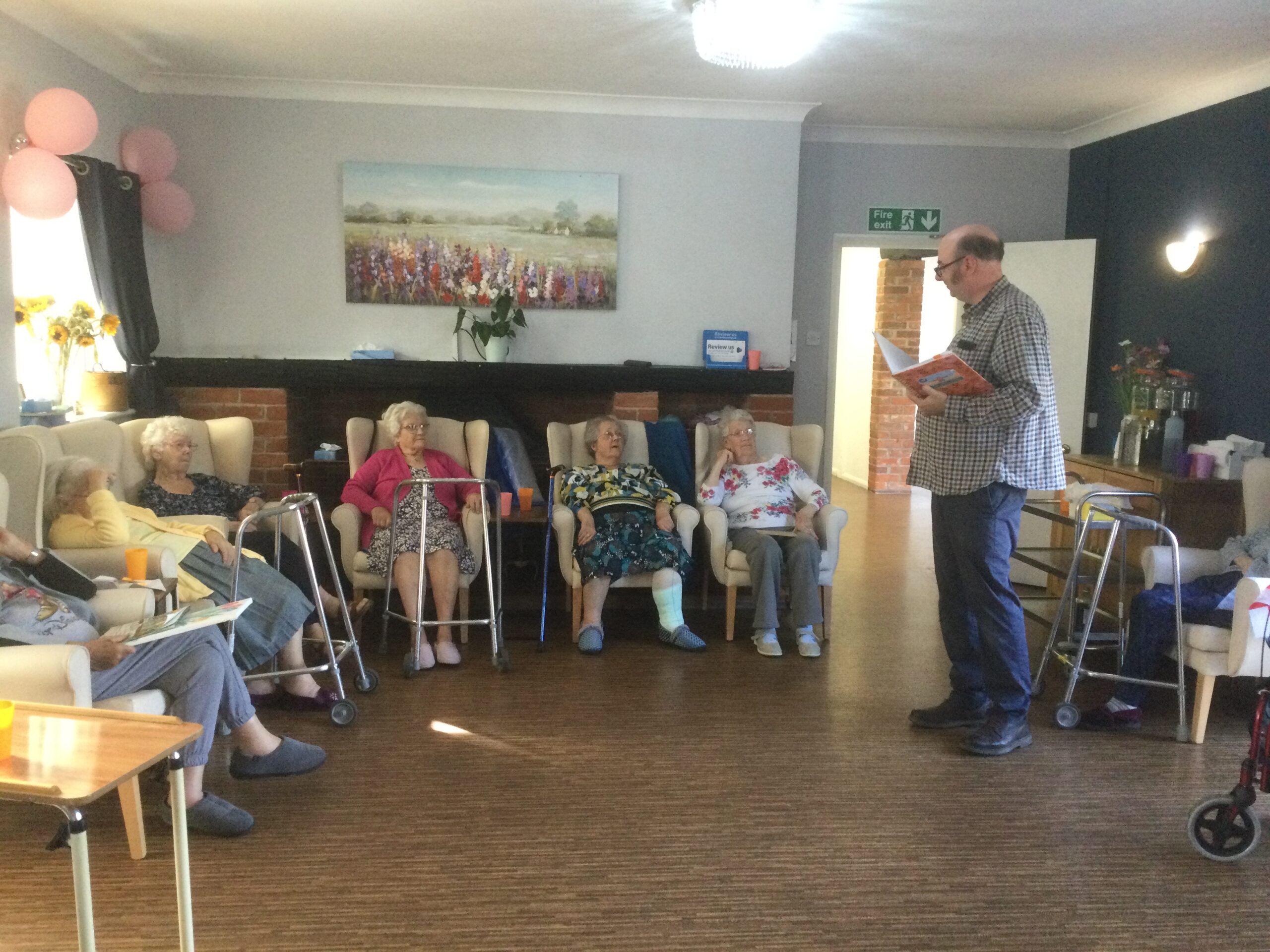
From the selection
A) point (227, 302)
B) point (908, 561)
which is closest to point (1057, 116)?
point (908, 561)

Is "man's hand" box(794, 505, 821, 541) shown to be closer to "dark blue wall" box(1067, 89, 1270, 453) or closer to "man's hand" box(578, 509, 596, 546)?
"man's hand" box(578, 509, 596, 546)

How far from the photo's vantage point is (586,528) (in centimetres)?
447

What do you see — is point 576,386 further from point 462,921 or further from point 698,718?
point 462,921

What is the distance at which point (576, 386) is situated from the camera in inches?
221

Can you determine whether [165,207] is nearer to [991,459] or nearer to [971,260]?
[971,260]

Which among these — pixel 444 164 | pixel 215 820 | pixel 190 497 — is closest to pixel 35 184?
pixel 190 497

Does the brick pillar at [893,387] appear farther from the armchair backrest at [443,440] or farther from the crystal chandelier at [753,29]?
the crystal chandelier at [753,29]

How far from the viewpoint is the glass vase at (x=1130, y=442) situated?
5.05 m

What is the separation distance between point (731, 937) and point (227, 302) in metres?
4.62

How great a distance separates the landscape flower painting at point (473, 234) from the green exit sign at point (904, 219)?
5.72 feet

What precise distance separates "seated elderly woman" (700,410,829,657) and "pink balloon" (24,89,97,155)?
2.95 meters

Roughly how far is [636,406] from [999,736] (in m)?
2.91

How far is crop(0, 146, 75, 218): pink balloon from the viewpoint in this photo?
13.0 feet

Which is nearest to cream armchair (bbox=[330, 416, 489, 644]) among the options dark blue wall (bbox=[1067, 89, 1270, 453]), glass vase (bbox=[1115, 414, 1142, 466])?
glass vase (bbox=[1115, 414, 1142, 466])
